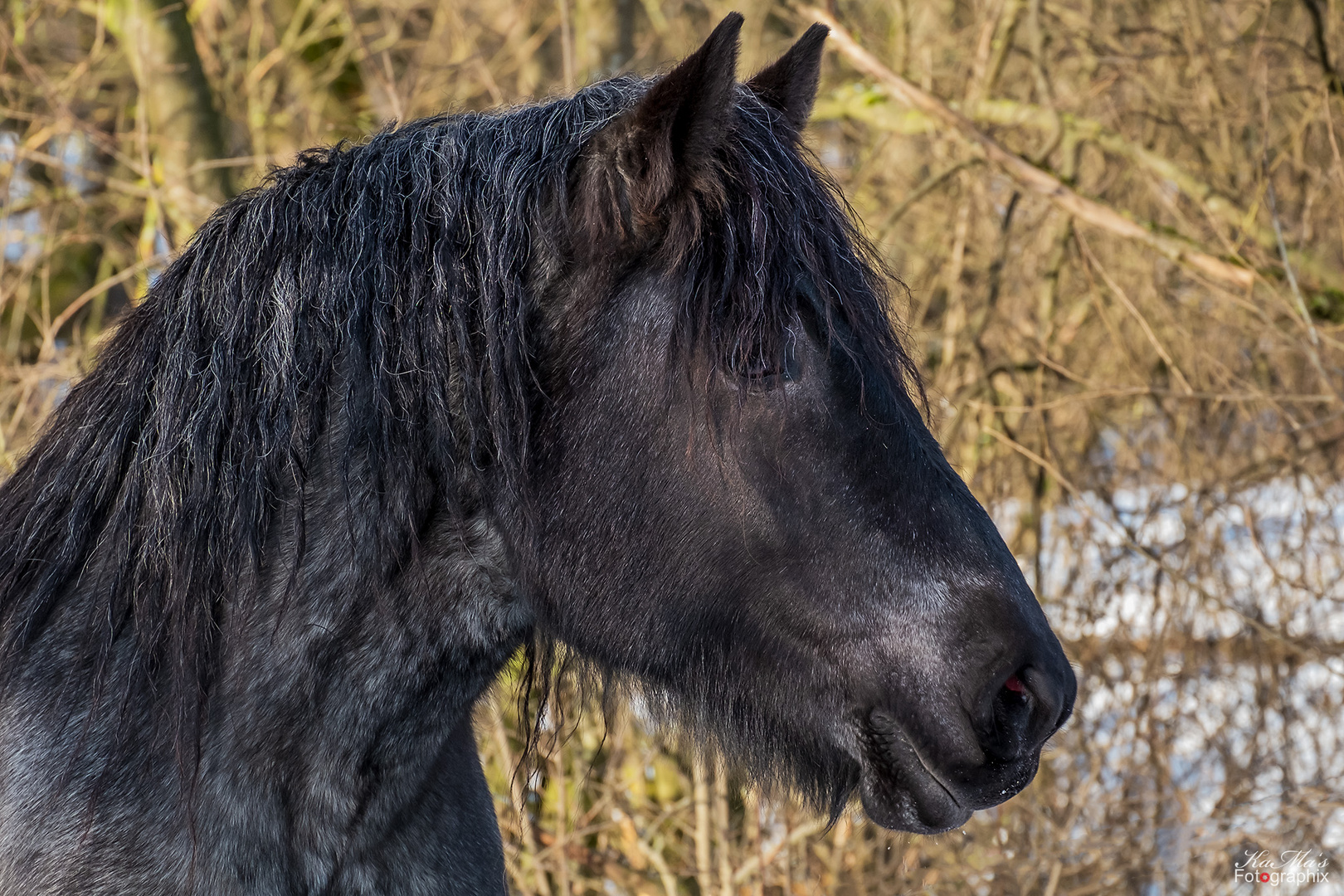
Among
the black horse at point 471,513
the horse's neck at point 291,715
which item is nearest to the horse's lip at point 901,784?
the black horse at point 471,513

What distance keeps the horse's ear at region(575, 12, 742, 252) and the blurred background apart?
2.03 metres

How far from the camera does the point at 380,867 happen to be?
77.1 inches

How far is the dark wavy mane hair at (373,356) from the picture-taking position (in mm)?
1803

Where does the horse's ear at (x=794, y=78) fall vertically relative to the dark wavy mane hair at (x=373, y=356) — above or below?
above

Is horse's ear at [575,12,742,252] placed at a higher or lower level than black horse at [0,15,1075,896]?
higher

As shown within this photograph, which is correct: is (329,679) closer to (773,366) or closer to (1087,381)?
(773,366)

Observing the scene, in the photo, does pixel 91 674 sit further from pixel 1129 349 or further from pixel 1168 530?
pixel 1168 530

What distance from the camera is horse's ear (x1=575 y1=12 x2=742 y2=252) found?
66.5 inches

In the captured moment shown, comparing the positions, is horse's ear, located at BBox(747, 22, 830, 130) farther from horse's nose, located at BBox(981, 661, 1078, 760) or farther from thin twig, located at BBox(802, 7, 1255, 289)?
thin twig, located at BBox(802, 7, 1255, 289)

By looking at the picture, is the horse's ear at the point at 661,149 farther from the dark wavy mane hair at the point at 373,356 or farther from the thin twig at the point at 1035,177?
the thin twig at the point at 1035,177

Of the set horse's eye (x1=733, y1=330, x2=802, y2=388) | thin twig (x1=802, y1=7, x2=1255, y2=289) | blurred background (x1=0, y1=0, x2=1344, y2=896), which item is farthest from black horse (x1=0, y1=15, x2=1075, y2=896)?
thin twig (x1=802, y1=7, x2=1255, y2=289)

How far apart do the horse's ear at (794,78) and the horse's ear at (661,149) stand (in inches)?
13.2

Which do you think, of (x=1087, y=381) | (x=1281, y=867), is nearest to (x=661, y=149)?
(x=1087, y=381)

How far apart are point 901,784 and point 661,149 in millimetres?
1107
